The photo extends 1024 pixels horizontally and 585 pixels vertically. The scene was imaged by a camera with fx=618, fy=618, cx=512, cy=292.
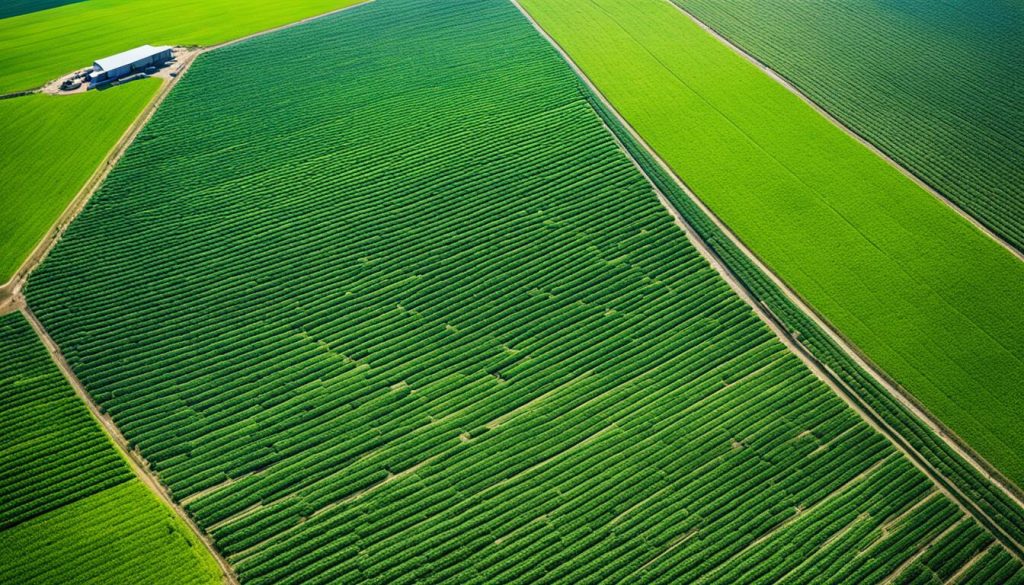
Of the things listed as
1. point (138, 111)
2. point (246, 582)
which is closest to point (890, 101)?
point (246, 582)

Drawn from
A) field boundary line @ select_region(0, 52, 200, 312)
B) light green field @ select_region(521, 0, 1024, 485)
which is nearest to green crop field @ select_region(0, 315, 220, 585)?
field boundary line @ select_region(0, 52, 200, 312)

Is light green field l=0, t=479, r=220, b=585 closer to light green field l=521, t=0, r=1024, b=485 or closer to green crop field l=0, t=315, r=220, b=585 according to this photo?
green crop field l=0, t=315, r=220, b=585

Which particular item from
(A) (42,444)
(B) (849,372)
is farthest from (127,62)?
(B) (849,372)

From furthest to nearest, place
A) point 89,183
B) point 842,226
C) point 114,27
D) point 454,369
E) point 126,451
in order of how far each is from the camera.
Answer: point 114,27, point 89,183, point 842,226, point 454,369, point 126,451

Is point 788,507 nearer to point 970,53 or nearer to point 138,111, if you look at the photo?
point 970,53

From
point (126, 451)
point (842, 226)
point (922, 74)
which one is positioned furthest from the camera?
point (922, 74)

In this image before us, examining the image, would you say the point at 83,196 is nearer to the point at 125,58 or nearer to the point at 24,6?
the point at 125,58
